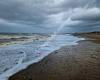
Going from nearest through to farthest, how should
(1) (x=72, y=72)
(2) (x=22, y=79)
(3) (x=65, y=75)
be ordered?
(2) (x=22, y=79)
(3) (x=65, y=75)
(1) (x=72, y=72)

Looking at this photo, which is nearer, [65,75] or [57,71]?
[65,75]

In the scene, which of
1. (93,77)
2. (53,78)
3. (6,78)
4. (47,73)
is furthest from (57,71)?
(6,78)

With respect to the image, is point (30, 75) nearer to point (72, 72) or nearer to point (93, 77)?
point (72, 72)

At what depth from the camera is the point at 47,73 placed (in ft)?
27.6

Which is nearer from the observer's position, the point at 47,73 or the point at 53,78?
the point at 53,78

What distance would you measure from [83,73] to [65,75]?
110 cm

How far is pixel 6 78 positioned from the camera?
762 cm

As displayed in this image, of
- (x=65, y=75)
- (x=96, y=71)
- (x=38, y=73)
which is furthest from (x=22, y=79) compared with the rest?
(x=96, y=71)

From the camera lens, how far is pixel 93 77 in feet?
25.0

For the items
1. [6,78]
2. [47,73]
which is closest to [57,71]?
[47,73]

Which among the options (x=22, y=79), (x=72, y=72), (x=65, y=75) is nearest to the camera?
(x=22, y=79)

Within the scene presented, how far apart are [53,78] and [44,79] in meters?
0.46

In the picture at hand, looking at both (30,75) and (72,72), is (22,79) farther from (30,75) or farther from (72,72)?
(72,72)

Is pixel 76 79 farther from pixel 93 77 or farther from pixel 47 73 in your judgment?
pixel 47 73
